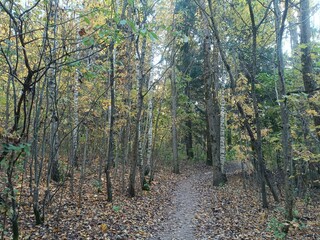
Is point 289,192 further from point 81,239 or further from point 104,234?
point 81,239

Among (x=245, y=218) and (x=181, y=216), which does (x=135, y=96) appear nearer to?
(x=181, y=216)

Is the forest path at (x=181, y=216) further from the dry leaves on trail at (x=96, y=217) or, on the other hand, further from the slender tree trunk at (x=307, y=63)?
the slender tree trunk at (x=307, y=63)

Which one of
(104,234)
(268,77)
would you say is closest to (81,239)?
(104,234)

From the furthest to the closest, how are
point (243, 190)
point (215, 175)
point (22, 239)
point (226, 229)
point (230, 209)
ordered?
point (215, 175)
point (243, 190)
point (230, 209)
point (226, 229)
point (22, 239)

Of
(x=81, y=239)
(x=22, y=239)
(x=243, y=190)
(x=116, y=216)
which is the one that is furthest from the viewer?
(x=243, y=190)

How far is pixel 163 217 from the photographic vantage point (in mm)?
8375

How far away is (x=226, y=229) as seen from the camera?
23.2 feet

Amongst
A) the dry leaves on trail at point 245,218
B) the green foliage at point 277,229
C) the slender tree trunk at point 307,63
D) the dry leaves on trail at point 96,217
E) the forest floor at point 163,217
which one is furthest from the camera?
the slender tree trunk at point 307,63

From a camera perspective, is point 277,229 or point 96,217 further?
point 96,217

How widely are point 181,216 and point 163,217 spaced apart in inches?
23.6

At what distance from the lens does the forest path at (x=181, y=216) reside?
22.4ft

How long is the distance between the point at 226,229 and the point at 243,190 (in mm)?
5800

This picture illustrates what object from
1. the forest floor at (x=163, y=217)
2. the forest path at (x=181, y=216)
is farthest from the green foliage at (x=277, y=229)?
the forest path at (x=181, y=216)

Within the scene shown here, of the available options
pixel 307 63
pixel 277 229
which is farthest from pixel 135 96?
pixel 277 229
